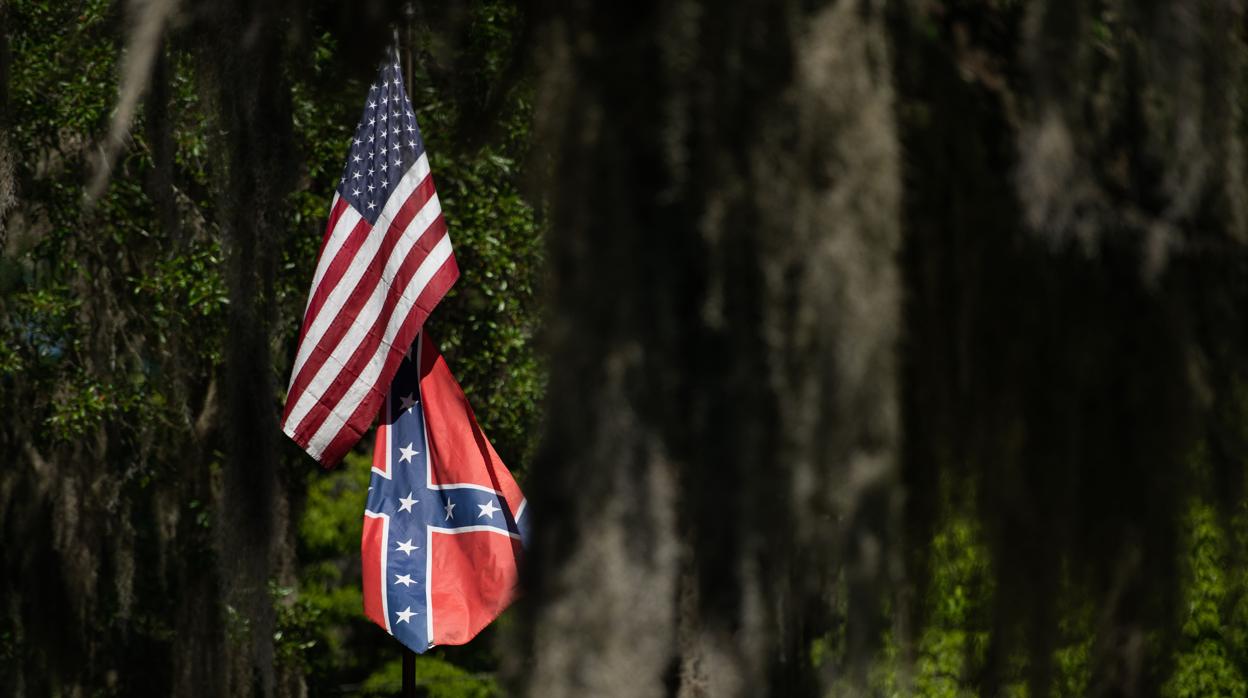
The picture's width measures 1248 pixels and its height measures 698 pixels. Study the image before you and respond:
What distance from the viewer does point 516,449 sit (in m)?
9.84

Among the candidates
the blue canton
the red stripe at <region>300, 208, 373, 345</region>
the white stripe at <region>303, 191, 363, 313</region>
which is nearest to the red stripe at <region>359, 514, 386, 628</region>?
the red stripe at <region>300, 208, 373, 345</region>

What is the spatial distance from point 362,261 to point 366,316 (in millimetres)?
213

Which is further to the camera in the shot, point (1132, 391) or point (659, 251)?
point (1132, 391)

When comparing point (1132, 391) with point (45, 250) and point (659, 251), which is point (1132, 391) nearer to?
point (659, 251)

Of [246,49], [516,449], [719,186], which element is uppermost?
[246,49]

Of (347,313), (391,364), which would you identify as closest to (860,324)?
(391,364)

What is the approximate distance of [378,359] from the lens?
20.6 ft

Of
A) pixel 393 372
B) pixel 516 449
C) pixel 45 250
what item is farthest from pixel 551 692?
pixel 45 250

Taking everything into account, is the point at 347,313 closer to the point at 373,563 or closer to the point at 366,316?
the point at 366,316

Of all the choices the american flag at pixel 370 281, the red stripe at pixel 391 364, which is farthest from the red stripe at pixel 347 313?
the red stripe at pixel 391 364

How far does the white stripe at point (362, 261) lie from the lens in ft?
20.8

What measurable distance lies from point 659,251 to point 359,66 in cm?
135

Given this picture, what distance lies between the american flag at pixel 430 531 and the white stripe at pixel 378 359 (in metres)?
0.23

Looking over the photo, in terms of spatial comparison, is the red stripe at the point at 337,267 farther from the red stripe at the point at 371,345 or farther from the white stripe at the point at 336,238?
the red stripe at the point at 371,345
